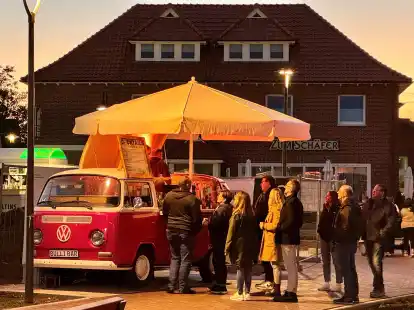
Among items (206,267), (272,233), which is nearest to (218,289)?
(272,233)

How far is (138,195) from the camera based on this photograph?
15344 millimetres

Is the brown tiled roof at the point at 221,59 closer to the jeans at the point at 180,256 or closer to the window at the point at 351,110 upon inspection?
the window at the point at 351,110

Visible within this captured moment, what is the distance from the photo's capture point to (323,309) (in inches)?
529

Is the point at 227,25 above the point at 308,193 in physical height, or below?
above

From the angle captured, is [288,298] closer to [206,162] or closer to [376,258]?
[376,258]

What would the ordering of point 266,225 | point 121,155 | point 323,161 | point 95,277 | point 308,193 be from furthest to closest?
point 323,161
point 308,193
point 95,277
point 121,155
point 266,225

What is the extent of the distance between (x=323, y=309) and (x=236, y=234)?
1748 mm

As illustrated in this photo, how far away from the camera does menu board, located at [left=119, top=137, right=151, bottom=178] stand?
51.1 ft

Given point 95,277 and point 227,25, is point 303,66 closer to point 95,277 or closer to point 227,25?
point 227,25

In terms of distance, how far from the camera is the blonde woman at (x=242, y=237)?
13836 millimetres

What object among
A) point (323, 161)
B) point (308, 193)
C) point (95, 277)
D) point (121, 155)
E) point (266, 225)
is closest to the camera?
point (266, 225)

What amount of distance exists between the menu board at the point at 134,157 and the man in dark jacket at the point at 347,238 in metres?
3.67

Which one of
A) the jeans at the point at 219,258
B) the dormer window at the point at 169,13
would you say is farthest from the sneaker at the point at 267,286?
the dormer window at the point at 169,13

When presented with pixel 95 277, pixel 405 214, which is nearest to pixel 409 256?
pixel 405 214
